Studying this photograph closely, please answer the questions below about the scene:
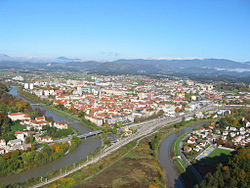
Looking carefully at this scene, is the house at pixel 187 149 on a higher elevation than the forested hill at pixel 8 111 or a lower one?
lower

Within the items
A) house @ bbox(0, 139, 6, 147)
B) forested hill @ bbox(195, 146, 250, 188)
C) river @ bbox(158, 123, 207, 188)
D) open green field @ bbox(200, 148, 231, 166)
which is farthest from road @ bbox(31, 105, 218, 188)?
forested hill @ bbox(195, 146, 250, 188)

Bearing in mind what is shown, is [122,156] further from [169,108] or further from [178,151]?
[169,108]

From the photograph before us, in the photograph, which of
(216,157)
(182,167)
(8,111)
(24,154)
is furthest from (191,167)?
(8,111)

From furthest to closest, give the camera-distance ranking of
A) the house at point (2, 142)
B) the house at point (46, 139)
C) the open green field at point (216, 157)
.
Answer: the house at point (46, 139), the house at point (2, 142), the open green field at point (216, 157)

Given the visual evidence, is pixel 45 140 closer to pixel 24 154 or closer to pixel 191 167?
pixel 24 154

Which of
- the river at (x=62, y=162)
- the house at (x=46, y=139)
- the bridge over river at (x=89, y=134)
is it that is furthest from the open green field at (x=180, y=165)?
the house at (x=46, y=139)

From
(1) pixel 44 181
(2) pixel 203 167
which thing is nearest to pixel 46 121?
(1) pixel 44 181

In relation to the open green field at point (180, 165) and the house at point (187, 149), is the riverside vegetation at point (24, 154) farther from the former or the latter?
the house at point (187, 149)
